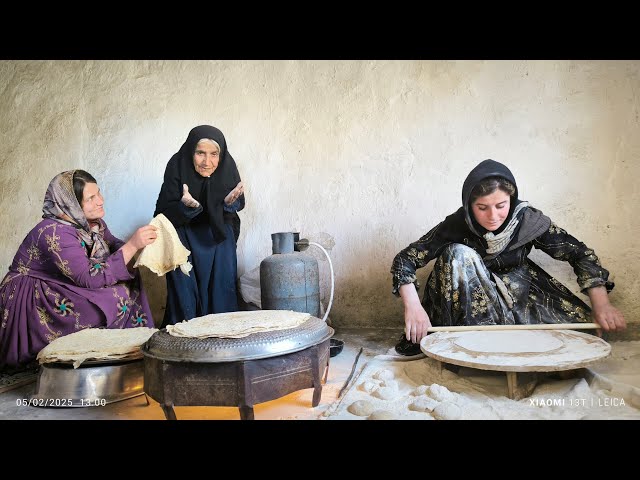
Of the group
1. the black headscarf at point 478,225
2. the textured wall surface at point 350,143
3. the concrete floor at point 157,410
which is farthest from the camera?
the textured wall surface at point 350,143

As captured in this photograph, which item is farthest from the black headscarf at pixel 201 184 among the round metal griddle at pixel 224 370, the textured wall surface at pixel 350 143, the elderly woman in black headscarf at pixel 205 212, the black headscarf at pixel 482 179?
the black headscarf at pixel 482 179

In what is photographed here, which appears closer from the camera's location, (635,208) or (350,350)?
(350,350)

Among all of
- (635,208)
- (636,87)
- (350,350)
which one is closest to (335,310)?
(350,350)

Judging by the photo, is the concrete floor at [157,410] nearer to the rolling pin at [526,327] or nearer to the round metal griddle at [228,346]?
the round metal griddle at [228,346]

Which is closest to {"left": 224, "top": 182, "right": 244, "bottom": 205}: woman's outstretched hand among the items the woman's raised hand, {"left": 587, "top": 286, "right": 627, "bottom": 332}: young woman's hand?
the woman's raised hand

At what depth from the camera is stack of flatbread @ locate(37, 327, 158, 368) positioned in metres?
2.28

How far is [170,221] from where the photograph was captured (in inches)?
138

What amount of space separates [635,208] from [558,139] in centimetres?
76

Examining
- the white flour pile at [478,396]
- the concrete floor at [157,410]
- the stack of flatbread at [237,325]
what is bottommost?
the concrete floor at [157,410]

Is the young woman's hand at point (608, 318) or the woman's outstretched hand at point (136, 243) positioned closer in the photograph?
the young woman's hand at point (608, 318)

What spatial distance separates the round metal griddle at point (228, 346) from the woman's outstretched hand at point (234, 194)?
1687 millimetres

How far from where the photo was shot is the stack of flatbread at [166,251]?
127 inches

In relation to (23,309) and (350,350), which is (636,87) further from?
(23,309)

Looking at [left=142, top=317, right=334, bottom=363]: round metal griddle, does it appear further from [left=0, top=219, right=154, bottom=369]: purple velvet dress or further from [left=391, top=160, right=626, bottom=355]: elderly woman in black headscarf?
[left=0, top=219, right=154, bottom=369]: purple velvet dress
